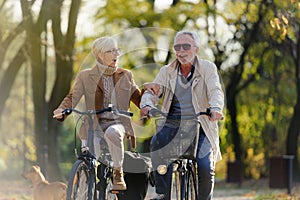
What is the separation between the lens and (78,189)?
29.5 ft

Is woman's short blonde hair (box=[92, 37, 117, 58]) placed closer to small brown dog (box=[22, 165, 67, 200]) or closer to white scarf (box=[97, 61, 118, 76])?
white scarf (box=[97, 61, 118, 76])

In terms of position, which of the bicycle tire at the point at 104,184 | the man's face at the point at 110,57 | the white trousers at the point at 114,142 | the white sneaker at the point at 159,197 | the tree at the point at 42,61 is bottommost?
the white sneaker at the point at 159,197

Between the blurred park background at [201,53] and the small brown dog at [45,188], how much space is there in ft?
11.4

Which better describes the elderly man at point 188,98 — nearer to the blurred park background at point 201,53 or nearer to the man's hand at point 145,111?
the man's hand at point 145,111

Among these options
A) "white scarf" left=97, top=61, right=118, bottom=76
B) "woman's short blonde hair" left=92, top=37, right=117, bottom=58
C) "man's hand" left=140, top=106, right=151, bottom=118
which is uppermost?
Answer: "woman's short blonde hair" left=92, top=37, right=117, bottom=58

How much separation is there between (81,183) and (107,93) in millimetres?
1046

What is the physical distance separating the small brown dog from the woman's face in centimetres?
278

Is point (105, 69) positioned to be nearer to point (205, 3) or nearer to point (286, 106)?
point (205, 3)

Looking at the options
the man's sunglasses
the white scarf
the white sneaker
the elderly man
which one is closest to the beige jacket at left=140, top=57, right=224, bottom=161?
the elderly man

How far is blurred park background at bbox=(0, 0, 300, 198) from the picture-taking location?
21.4 m

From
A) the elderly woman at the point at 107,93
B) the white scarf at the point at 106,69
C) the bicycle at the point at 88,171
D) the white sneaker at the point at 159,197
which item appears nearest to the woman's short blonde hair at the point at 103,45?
the elderly woman at the point at 107,93

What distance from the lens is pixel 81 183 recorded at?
9055 millimetres

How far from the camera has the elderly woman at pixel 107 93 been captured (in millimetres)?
9406

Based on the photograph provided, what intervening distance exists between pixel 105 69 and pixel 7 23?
13.9 metres
